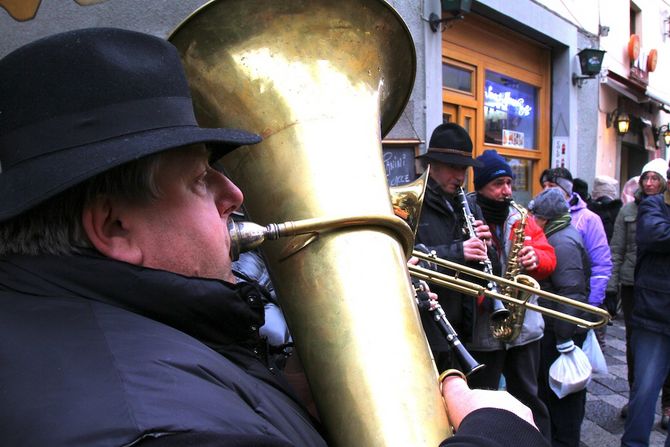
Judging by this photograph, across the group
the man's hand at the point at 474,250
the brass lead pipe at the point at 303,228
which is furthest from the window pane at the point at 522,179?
the brass lead pipe at the point at 303,228

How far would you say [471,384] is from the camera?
2.75 meters

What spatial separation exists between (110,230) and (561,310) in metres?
2.84

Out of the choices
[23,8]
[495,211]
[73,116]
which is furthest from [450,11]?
[73,116]

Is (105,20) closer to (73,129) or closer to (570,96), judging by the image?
(73,129)

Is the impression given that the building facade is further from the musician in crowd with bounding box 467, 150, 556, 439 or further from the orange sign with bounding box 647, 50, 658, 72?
the musician in crowd with bounding box 467, 150, 556, 439

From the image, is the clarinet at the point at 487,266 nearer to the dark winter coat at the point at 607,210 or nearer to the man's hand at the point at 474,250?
the man's hand at the point at 474,250

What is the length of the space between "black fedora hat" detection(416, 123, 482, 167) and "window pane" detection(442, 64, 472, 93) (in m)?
2.84

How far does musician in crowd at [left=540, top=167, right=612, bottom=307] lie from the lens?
12.6 feet

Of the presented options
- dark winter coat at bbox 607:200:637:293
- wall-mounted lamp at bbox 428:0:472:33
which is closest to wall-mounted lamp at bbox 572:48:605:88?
wall-mounted lamp at bbox 428:0:472:33

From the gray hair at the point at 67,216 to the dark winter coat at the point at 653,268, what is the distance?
3.02 metres

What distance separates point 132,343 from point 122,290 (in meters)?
0.11

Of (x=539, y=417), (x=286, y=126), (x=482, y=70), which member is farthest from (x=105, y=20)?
(x=482, y=70)

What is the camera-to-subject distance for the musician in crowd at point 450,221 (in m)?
2.57

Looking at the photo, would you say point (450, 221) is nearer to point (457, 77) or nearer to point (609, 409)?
point (609, 409)
